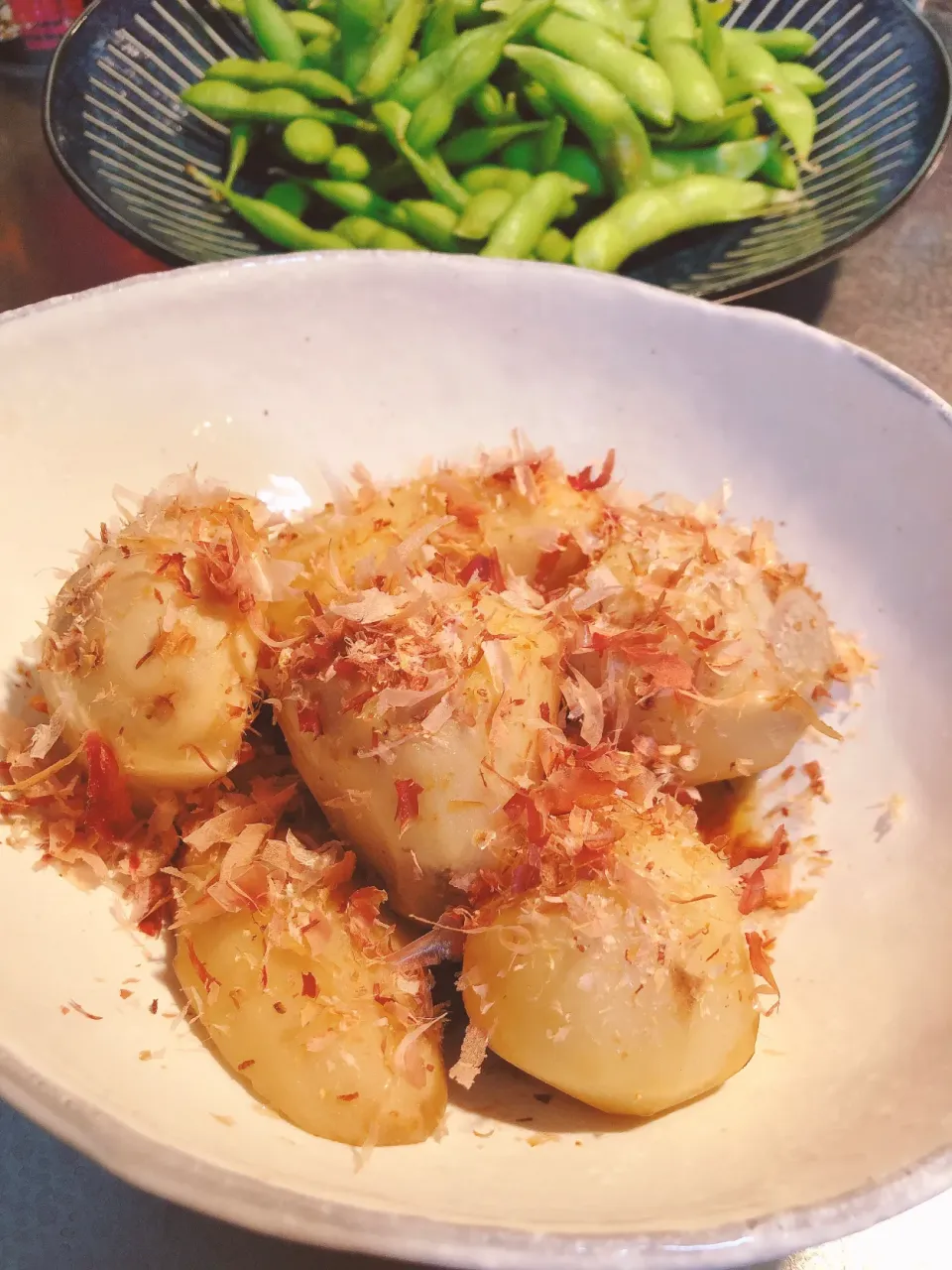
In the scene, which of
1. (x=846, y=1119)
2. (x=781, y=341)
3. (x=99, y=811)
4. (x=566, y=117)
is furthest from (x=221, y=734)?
(x=566, y=117)

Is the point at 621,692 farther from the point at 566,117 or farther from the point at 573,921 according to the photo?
the point at 566,117

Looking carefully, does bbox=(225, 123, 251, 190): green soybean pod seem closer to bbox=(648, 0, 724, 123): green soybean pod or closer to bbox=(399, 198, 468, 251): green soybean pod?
bbox=(399, 198, 468, 251): green soybean pod

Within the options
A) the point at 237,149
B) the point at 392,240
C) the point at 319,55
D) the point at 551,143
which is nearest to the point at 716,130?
the point at 551,143

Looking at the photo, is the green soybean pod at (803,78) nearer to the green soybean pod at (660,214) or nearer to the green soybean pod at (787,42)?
the green soybean pod at (787,42)

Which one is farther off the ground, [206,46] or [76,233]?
[206,46]

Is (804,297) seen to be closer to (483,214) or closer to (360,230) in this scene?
(483,214)

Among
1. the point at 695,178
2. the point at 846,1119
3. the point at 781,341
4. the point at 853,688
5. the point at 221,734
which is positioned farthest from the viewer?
the point at 695,178

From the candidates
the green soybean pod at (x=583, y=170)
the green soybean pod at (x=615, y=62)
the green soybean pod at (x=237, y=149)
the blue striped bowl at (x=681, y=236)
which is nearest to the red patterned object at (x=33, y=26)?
the blue striped bowl at (x=681, y=236)

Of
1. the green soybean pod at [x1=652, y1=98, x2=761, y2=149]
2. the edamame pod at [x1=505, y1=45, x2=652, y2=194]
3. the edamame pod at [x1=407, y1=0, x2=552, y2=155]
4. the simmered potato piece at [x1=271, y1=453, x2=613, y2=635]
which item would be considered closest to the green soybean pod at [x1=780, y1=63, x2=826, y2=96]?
the green soybean pod at [x1=652, y1=98, x2=761, y2=149]
